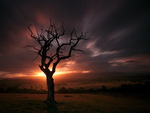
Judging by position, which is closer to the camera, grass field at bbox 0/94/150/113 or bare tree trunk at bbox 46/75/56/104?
grass field at bbox 0/94/150/113

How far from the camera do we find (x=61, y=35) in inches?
712

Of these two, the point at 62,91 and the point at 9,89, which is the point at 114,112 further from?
the point at 9,89

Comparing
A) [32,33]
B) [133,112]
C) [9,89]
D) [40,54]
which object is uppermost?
[32,33]

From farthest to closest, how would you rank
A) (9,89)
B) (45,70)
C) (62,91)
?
(62,91), (9,89), (45,70)

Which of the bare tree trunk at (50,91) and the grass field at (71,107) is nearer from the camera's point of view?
the grass field at (71,107)

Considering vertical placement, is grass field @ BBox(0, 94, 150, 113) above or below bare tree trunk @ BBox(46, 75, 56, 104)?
below

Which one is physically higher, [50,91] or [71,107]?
[50,91]

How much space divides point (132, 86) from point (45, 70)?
2577 cm

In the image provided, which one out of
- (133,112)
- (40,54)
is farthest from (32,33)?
(133,112)

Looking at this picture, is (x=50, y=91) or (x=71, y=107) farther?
(x=50, y=91)

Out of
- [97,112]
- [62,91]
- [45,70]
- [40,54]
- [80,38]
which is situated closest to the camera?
[97,112]

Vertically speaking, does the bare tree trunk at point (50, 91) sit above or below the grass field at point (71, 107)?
above

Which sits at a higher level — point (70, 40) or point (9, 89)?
point (70, 40)

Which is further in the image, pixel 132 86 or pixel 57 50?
pixel 132 86
